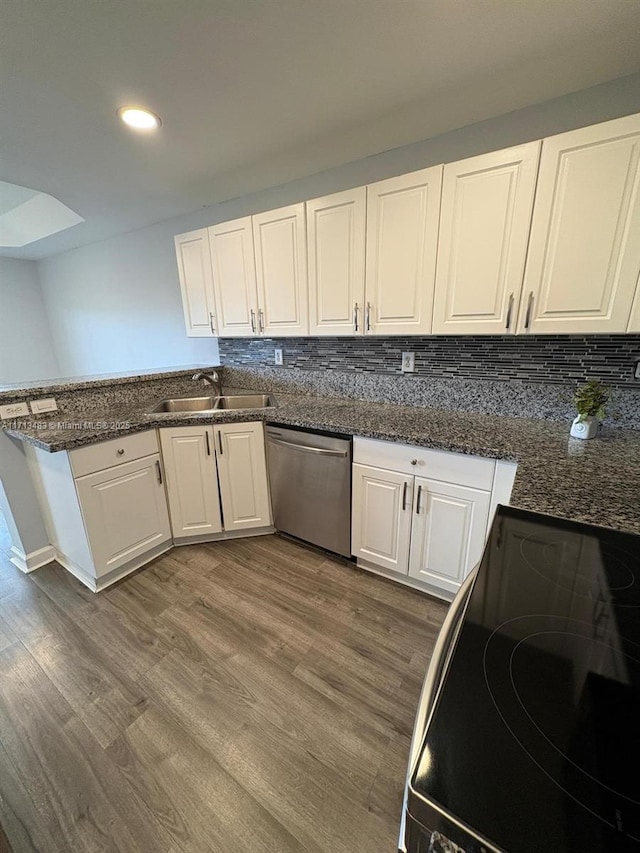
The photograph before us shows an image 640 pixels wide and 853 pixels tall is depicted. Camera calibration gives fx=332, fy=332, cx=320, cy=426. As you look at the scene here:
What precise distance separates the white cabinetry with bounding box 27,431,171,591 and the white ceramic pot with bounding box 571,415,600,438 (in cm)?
225

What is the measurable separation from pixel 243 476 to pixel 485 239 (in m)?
1.85

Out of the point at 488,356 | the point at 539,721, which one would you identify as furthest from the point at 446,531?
the point at 539,721

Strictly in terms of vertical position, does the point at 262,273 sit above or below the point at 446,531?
above

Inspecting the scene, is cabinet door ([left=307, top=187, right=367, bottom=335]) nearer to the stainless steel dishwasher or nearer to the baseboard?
the stainless steel dishwasher

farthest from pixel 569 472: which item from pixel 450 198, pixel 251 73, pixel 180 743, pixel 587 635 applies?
pixel 251 73

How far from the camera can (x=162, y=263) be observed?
3365 millimetres

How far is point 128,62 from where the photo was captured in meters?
1.34

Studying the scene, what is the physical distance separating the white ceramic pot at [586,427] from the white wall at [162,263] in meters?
1.33

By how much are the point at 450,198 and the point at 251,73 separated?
1.01m

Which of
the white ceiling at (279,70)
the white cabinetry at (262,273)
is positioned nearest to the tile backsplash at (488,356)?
the white cabinetry at (262,273)

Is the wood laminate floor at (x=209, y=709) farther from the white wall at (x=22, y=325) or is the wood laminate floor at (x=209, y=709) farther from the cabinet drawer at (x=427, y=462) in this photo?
the white wall at (x=22, y=325)

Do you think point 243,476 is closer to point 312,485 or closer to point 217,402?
point 312,485

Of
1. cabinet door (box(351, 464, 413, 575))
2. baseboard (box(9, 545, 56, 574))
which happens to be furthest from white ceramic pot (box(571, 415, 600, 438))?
baseboard (box(9, 545, 56, 574))

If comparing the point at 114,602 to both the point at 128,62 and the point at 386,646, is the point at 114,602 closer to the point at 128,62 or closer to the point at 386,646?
the point at 386,646
